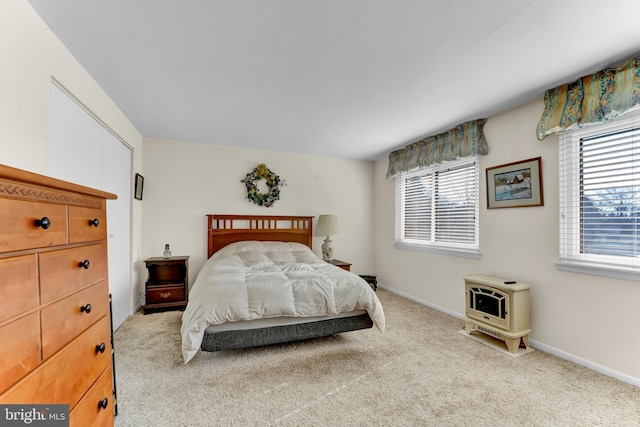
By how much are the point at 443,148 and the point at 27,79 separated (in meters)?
3.76

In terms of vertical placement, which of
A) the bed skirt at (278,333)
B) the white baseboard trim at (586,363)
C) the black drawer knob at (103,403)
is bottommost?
the white baseboard trim at (586,363)

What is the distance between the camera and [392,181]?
187 inches

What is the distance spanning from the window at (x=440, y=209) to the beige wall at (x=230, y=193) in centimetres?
81

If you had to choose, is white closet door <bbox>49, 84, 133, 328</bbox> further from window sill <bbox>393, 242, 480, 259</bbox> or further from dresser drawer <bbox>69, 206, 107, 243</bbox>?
window sill <bbox>393, 242, 480, 259</bbox>

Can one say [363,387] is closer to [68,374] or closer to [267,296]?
[267,296]

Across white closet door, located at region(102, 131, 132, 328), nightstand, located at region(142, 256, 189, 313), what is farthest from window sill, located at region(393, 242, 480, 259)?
white closet door, located at region(102, 131, 132, 328)

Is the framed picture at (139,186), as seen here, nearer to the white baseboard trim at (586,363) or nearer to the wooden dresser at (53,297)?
the wooden dresser at (53,297)

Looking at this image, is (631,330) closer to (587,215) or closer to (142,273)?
(587,215)

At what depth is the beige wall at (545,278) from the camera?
6.88ft

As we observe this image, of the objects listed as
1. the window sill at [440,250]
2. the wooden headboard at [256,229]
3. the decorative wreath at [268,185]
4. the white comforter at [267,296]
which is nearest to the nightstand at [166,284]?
the wooden headboard at [256,229]

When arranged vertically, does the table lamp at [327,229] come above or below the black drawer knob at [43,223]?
below

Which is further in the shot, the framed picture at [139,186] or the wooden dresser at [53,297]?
the framed picture at [139,186]

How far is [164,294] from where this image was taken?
357 centimetres

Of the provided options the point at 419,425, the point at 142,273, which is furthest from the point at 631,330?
the point at 142,273
